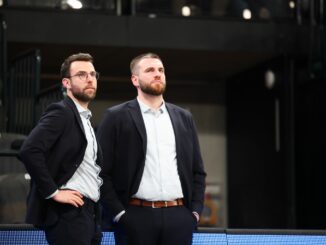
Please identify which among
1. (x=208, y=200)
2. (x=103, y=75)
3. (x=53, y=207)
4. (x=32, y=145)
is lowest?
(x=208, y=200)

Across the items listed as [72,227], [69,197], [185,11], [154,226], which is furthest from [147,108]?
[185,11]

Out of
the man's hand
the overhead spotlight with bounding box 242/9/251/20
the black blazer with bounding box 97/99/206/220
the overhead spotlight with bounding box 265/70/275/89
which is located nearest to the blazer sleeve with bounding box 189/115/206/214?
the black blazer with bounding box 97/99/206/220

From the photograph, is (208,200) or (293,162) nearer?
(293,162)

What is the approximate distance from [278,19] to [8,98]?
182 inches

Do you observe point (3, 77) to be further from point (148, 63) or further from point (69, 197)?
point (69, 197)

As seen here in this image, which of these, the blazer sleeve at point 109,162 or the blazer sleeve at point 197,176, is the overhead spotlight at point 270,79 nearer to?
the blazer sleeve at point 197,176

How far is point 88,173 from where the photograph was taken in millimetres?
4707

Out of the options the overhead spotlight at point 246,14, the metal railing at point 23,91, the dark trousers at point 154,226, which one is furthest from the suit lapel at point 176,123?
the overhead spotlight at point 246,14

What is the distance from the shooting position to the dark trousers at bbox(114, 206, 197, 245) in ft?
15.9

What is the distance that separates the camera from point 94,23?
476 inches

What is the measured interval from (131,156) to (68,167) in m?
0.51

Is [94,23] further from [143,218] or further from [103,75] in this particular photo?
[143,218]

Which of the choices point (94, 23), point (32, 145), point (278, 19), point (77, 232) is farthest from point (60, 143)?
point (278, 19)

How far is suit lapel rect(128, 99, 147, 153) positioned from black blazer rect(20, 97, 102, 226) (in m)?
0.46
